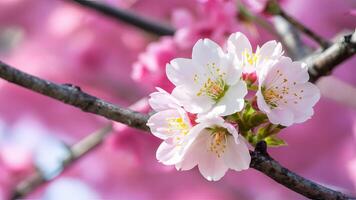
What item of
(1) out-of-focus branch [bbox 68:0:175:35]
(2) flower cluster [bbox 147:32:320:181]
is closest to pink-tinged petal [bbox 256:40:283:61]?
(2) flower cluster [bbox 147:32:320:181]

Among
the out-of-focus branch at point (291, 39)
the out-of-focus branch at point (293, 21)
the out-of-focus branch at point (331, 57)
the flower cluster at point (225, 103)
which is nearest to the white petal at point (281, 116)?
the flower cluster at point (225, 103)

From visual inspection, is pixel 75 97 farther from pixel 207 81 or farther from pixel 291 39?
pixel 291 39

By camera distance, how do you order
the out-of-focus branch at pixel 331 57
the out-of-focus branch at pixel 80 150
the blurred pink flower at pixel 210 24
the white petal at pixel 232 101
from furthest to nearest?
the out-of-focus branch at pixel 80 150, the blurred pink flower at pixel 210 24, the out-of-focus branch at pixel 331 57, the white petal at pixel 232 101

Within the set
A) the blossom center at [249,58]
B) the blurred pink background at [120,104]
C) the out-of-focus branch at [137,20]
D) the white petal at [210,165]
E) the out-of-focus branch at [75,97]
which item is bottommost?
the blurred pink background at [120,104]

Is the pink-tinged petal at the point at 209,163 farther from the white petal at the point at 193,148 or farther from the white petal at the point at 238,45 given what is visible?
the white petal at the point at 238,45

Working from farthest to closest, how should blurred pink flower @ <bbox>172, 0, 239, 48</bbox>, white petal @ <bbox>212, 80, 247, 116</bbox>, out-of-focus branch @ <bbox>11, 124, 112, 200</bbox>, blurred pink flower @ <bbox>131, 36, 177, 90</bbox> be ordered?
1. out-of-focus branch @ <bbox>11, 124, 112, 200</bbox>
2. blurred pink flower @ <bbox>131, 36, 177, 90</bbox>
3. blurred pink flower @ <bbox>172, 0, 239, 48</bbox>
4. white petal @ <bbox>212, 80, 247, 116</bbox>

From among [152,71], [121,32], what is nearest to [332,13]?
[121,32]

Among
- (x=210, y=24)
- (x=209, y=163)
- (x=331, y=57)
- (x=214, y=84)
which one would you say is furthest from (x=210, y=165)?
(x=210, y=24)

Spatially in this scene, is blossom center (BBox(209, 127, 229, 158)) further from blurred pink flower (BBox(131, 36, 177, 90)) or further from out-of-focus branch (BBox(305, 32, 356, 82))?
blurred pink flower (BBox(131, 36, 177, 90))
